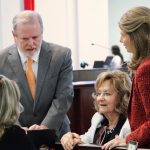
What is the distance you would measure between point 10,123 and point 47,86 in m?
0.87

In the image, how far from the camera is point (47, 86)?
3.19m

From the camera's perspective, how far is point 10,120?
234 cm

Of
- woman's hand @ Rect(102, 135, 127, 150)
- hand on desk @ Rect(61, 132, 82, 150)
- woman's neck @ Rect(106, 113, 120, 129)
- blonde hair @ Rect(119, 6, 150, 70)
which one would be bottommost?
woman's neck @ Rect(106, 113, 120, 129)

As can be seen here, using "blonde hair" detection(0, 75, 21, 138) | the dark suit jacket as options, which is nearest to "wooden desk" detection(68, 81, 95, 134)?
the dark suit jacket

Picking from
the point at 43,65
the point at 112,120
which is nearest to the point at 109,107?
the point at 112,120

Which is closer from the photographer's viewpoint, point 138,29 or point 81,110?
point 138,29

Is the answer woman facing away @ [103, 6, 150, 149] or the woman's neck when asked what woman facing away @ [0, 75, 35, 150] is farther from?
the woman's neck

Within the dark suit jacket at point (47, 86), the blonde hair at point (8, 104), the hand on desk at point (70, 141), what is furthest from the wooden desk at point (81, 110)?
the blonde hair at point (8, 104)

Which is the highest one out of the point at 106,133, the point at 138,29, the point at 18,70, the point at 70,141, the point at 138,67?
the point at 138,29

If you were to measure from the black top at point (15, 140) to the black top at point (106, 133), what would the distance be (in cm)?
67

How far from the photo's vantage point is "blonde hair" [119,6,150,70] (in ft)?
7.56

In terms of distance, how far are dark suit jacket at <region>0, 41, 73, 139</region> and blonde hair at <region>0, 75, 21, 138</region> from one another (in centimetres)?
76

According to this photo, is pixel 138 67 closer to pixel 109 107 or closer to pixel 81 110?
pixel 109 107

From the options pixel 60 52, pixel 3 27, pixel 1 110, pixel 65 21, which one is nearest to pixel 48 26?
pixel 65 21
